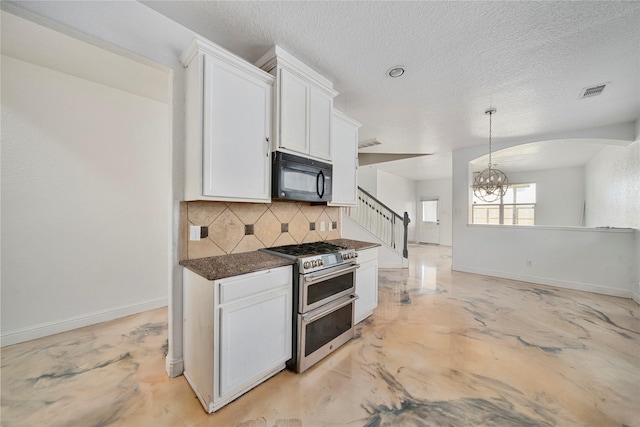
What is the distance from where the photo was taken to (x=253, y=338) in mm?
1633

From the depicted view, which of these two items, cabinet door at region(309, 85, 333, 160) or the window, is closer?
cabinet door at region(309, 85, 333, 160)

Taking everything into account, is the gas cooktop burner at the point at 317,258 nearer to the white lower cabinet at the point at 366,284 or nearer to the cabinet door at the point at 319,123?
the white lower cabinet at the point at 366,284

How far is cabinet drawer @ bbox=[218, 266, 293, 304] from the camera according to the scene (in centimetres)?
148

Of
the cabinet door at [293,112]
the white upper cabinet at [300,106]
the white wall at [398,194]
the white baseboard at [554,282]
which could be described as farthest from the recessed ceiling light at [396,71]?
the white wall at [398,194]

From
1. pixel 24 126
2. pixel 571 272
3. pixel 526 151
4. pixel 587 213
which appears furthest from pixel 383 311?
pixel 587 213

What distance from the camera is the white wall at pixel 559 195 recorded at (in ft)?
22.3

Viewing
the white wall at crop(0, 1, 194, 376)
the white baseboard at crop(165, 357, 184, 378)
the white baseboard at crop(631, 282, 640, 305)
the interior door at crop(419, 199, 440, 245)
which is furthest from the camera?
the interior door at crop(419, 199, 440, 245)

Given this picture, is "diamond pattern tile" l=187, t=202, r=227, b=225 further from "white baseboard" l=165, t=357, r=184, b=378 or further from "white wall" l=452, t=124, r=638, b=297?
"white wall" l=452, t=124, r=638, b=297

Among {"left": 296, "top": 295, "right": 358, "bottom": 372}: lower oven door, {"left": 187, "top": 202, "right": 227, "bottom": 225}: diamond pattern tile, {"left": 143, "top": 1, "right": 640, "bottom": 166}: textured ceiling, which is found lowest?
{"left": 296, "top": 295, "right": 358, "bottom": 372}: lower oven door

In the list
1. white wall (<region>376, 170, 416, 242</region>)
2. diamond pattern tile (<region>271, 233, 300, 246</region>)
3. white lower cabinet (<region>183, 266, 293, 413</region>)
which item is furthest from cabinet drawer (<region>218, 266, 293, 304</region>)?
white wall (<region>376, 170, 416, 242</region>)

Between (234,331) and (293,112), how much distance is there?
177 centimetres

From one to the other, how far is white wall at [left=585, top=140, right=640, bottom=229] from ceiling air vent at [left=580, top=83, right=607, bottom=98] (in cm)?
154

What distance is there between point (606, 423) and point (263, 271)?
2317mm

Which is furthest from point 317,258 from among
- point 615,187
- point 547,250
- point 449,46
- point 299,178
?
point 615,187
